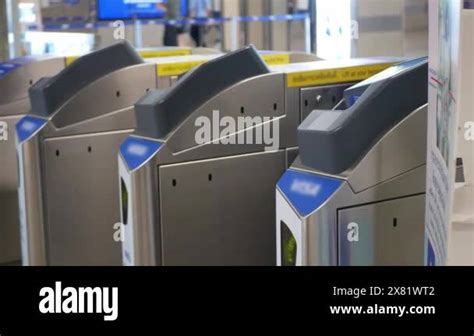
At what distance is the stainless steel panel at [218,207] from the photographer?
222cm

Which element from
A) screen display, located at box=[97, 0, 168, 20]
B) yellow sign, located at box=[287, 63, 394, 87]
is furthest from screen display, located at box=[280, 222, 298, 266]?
screen display, located at box=[97, 0, 168, 20]

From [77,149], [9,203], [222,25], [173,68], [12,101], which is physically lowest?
[9,203]

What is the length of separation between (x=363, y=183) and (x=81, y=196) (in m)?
1.32

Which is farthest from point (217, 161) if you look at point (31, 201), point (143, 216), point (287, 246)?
point (31, 201)

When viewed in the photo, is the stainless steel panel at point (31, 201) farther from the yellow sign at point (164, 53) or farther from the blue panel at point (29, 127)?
the yellow sign at point (164, 53)

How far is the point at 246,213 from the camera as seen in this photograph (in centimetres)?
229

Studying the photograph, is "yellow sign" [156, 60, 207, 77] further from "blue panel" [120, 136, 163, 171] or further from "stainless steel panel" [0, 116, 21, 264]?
"stainless steel panel" [0, 116, 21, 264]

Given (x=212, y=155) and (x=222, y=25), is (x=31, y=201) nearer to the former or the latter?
(x=212, y=155)

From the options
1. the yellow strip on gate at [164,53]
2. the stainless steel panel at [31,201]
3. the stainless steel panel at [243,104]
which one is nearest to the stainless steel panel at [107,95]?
the stainless steel panel at [31,201]

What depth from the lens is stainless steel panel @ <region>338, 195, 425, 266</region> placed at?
5.73ft

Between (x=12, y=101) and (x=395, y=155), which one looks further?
(x=12, y=101)

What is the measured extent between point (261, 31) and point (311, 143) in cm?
313

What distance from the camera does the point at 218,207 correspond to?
226cm
